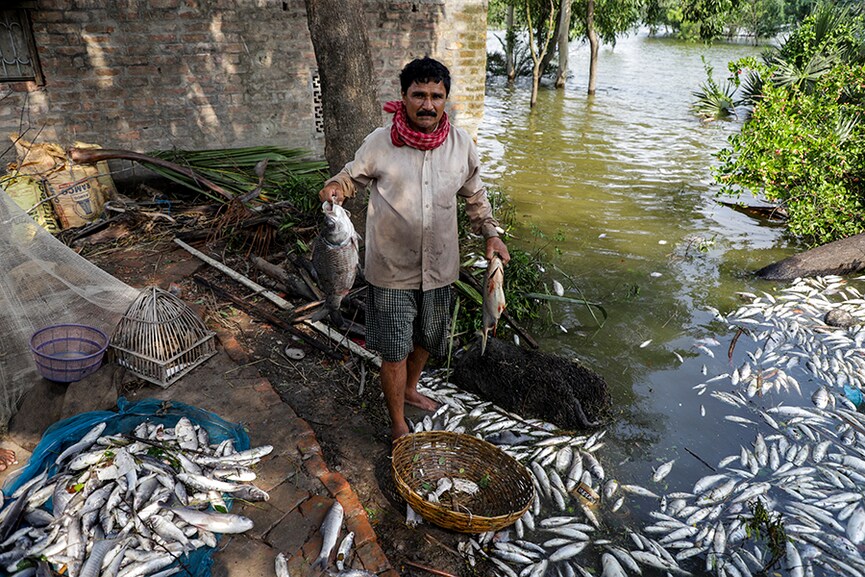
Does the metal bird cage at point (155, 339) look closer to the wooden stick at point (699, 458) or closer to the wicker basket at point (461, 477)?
the wicker basket at point (461, 477)

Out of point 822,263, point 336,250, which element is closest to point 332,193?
point 336,250

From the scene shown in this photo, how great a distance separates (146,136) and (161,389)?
17.1 ft

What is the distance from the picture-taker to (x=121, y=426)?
3543mm

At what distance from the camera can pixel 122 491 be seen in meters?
3.04

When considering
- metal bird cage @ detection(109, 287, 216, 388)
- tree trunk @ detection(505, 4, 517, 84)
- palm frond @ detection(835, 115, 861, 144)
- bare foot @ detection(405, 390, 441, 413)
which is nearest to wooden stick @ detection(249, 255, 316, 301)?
metal bird cage @ detection(109, 287, 216, 388)

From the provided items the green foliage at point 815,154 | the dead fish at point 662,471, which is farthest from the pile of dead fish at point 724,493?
the green foliage at point 815,154

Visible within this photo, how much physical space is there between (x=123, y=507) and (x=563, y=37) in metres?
20.9

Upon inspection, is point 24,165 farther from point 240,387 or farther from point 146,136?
point 240,387

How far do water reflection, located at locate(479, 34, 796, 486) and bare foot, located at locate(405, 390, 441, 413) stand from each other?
140cm

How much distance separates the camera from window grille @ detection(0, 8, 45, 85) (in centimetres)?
701

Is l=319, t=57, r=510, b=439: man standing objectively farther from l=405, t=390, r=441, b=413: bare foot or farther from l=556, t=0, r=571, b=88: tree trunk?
l=556, t=0, r=571, b=88: tree trunk

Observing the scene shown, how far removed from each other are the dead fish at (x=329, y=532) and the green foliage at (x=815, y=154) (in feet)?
26.2


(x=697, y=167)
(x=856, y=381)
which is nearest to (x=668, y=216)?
(x=697, y=167)

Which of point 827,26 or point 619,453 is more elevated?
point 827,26
